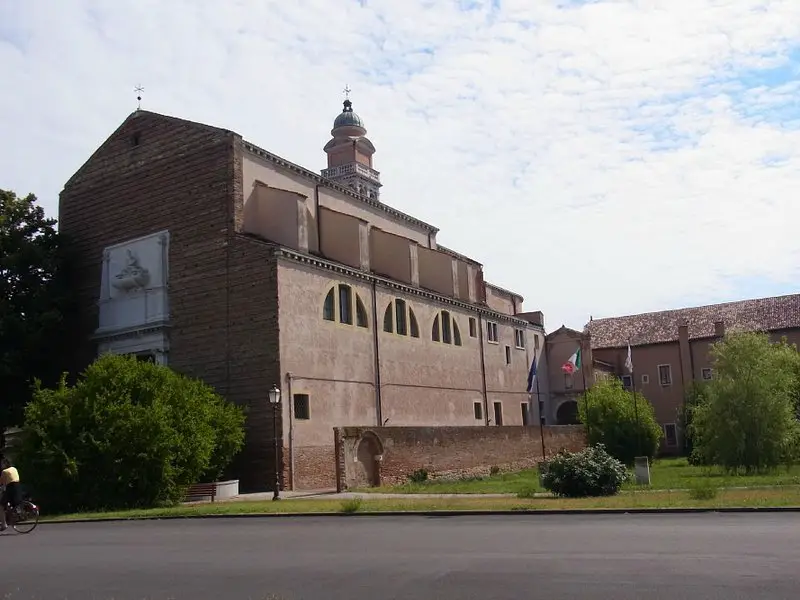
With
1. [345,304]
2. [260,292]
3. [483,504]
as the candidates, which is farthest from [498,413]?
[483,504]

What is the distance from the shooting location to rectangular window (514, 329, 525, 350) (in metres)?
50.6

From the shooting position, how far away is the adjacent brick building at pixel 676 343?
59812mm

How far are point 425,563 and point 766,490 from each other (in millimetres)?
13699

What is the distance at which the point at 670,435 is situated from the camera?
197ft

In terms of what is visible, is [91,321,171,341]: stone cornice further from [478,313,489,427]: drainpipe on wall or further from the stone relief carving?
[478,313,489,427]: drainpipe on wall

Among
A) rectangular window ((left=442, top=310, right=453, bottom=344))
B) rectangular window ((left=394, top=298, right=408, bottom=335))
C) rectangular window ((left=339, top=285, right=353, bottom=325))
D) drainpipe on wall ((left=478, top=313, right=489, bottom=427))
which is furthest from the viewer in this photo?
drainpipe on wall ((left=478, top=313, right=489, bottom=427))

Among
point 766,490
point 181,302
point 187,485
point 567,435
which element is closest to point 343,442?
point 187,485

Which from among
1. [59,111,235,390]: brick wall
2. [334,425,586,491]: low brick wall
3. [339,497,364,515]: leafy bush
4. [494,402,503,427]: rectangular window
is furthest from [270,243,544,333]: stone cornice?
[339,497,364,515]: leafy bush

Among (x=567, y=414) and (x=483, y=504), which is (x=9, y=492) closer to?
(x=483, y=504)

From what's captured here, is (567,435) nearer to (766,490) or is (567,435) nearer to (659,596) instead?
(766,490)

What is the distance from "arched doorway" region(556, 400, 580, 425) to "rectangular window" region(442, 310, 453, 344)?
55.9ft

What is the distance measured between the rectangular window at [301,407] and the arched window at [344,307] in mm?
3619

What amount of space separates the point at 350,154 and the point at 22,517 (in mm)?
51767

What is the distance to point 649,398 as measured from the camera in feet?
202
